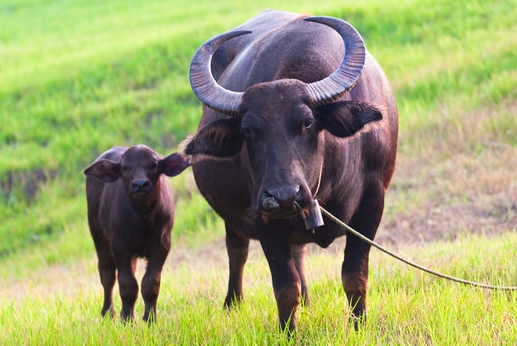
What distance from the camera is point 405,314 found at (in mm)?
4906

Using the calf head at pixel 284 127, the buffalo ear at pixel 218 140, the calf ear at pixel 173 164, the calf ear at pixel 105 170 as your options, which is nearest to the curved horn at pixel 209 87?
the calf head at pixel 284 127

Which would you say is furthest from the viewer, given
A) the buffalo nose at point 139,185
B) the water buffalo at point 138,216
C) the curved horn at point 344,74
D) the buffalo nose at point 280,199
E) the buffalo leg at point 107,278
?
the buffalo leg at point 107,278

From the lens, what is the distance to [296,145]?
436 centimetres

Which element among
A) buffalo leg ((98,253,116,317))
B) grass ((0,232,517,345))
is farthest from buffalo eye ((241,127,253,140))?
buffalo leg ((98,253,116,317))

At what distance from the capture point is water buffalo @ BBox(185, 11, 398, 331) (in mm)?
Answer: 4375

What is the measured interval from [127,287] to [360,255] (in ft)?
6.49

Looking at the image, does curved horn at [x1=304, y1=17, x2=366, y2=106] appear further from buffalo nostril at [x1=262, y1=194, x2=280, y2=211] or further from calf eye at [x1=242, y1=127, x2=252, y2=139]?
buffalo nostril at [x1=262, y1=194, x2=280, y2=211]

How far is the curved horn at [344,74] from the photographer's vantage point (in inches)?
177

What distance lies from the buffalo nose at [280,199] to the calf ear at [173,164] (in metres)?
2.26

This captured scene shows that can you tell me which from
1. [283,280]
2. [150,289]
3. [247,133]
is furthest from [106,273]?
[247,133]

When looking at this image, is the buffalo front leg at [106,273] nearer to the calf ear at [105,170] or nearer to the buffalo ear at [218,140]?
the calf ear at [105,170]

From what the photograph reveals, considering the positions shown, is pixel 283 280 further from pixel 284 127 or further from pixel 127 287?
pixel 127 287

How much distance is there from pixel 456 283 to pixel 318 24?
198cm

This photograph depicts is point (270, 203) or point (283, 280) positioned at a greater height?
point (270, 203)
